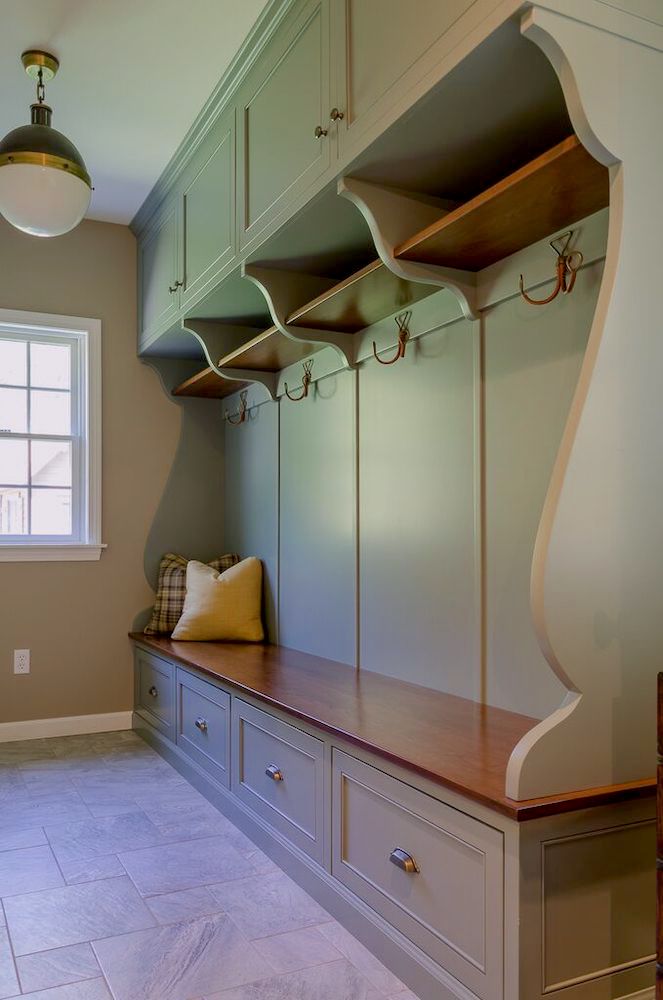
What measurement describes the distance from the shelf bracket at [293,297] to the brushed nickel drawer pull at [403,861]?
1816 mm

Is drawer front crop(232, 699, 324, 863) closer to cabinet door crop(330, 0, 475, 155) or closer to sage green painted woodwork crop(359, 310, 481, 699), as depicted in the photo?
sage green painted woodwork crop(359, 310, 481, 699)

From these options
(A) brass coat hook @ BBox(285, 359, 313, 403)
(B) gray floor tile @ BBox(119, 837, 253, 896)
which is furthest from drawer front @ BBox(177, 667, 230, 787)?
(A) brass coat hook @ BBox(285, 359, 313, 403)

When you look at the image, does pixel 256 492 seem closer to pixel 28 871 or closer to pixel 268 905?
pixel 28 871

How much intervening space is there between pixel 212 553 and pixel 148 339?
122 centimetres

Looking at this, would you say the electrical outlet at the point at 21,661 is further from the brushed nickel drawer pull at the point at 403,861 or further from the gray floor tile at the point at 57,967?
the brushed nickel drawer pull at the point at 403,861

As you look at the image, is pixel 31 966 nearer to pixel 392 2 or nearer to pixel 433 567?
pixel 433 567

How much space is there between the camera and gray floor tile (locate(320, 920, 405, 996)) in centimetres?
187

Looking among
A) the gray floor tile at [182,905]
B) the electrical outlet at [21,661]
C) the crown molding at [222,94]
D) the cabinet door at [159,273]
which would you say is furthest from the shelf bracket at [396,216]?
the electrical outlet at [21,661]

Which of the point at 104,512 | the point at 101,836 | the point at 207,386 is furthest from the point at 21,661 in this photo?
the point at 207,386

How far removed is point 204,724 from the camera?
3.27 metres

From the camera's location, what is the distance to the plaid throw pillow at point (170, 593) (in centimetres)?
421

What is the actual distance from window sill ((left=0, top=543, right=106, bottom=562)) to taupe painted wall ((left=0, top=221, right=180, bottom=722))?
3 cm

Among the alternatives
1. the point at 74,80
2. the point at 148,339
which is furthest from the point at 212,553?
the point at 74,80

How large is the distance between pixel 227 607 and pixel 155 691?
56 centimetres
